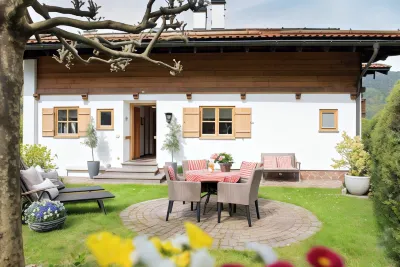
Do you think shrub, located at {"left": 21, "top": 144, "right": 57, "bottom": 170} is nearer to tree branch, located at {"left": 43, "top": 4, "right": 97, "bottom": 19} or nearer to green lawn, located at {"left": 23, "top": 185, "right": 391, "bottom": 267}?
green lawn, located at {"left": 23, "top": 185, "right": 391, "bottom": 267}

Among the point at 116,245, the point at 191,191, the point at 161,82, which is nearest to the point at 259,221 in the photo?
the point at 191,191

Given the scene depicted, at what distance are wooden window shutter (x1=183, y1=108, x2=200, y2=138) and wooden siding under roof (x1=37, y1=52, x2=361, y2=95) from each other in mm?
759

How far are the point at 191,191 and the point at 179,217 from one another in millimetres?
688

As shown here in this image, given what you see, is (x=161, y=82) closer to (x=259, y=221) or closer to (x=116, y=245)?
(x=259, y=221)

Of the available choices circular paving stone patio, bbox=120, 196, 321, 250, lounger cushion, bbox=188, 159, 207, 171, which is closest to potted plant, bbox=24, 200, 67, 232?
circular paving stone patio, bbox=120, 196, 321, 250

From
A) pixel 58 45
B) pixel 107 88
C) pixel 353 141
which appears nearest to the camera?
pixel 353 141

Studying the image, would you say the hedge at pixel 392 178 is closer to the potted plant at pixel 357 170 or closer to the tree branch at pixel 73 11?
the potted plant at pixel 357 170

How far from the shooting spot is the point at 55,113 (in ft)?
35.8

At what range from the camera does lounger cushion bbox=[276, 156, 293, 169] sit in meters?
9.70

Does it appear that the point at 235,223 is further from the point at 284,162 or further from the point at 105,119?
the point at 105,119

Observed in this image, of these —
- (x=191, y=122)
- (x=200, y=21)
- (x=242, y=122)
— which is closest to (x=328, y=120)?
(x=242, y=122)

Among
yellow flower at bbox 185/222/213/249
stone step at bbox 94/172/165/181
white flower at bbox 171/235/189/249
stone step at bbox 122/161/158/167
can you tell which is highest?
yellow flower at bbox 185/222/213/249

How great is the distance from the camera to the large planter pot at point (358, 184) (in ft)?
23.9

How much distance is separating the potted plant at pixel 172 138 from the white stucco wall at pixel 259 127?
18 cm
